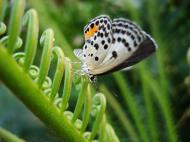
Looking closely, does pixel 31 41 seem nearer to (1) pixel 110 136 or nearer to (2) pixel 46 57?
(2) pixel 46 57

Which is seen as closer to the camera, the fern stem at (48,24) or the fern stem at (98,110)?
the fern stem at (98,110)

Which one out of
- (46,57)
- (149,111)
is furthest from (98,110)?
(149,111)

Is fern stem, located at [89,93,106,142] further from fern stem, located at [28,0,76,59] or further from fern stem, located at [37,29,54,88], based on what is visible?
fern stem, located at [28,0,76,59]

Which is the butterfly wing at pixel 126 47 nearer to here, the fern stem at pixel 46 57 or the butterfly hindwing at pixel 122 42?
the butterfly hindwing at pixel 122 42

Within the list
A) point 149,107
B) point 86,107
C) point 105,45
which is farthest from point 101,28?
point 149,107

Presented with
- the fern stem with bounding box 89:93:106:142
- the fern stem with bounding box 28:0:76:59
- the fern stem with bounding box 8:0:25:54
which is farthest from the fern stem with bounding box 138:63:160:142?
the fern stem with bounding box 8:0:25:54

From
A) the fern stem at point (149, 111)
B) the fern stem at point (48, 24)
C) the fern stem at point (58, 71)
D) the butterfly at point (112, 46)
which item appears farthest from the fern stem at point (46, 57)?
the fern stem at point (149, 111)
